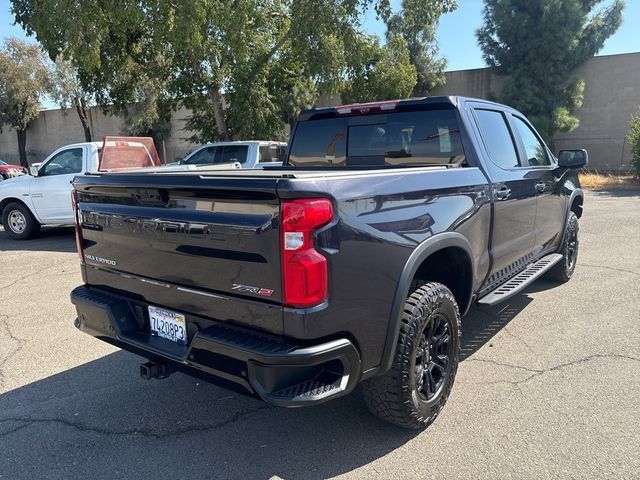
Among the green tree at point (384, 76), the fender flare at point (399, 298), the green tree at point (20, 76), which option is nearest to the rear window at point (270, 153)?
the fender flare at point (399, 298)

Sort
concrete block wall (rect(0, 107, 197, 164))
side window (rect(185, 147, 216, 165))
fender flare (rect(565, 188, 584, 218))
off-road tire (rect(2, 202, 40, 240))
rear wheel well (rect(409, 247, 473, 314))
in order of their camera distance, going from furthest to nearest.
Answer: concrete block wall (rect(0, 107, 197, 164)) → side window (rect(185, 147, 216, 165)) → off-road tire (rect(2, 202, 40, 240)) → fender flare (rect(565, 188, 584, 218)) → rear wheel well (rect(409, 247, 473, 314))

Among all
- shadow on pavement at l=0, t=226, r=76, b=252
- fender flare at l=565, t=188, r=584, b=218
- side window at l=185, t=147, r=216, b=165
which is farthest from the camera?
side window at l=185, t=147, r=216, b=165

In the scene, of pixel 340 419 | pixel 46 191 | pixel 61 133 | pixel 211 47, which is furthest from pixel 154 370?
pixel 61 133

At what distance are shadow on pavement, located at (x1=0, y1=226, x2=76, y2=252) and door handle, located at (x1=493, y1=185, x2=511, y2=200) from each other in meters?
7.64

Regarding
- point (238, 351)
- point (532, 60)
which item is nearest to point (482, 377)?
point (238, 351)

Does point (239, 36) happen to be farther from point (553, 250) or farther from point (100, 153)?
point (553, 250)

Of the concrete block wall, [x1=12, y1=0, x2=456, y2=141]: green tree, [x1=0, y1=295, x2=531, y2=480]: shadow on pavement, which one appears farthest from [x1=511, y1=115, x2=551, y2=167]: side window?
the concrete block wall

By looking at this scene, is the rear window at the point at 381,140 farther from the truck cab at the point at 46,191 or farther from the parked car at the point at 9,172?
the parked car at the point at 9,172

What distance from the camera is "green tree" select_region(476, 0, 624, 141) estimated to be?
23120 mm

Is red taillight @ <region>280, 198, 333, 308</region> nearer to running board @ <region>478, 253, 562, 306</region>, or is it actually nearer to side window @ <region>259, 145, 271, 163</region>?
running board @ <region>478, 253, 562, 306</region>

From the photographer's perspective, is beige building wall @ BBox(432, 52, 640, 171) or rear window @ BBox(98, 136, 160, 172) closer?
rear window @ BBox(98, 136, 160, 172)

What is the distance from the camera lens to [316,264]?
2271 mm

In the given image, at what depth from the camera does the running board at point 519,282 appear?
3801 mm

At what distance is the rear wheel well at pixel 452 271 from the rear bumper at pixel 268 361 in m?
1.08
